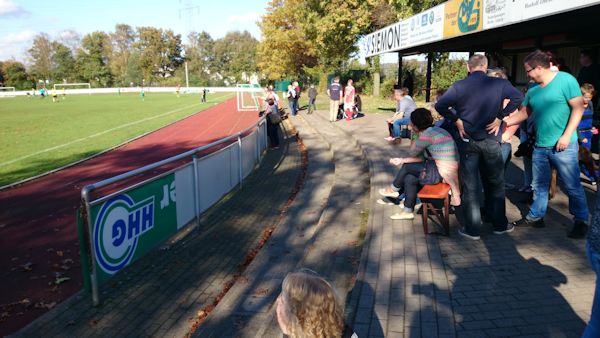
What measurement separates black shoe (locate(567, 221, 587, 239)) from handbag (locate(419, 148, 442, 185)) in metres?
1.50

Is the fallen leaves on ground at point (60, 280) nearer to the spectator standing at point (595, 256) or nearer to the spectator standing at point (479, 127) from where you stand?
the spectator standing at point (479, 127)

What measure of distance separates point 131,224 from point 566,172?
481 centimetres

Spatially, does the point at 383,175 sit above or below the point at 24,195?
above

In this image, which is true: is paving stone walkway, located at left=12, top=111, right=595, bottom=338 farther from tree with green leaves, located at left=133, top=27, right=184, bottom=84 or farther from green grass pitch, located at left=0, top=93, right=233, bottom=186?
tree with green leaves, located at left=133, top=27, right=184, bottom=84

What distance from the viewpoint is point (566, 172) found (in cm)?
463

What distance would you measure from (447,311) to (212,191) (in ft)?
16.4

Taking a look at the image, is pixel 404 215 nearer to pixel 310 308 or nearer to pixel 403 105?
pixel 310 308

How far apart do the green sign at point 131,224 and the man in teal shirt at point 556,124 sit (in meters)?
4.03

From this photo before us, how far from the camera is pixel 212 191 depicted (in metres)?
7.64

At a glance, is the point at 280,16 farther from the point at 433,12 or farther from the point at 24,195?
the point at 24,195

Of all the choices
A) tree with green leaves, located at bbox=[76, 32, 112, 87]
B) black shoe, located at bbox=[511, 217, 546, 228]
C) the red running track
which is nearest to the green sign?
the red running track

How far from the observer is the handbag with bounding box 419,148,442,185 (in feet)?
17.5

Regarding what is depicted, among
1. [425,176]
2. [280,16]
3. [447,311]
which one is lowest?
[447,311]

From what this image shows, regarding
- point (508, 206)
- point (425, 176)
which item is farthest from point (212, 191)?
point (508, 206)
